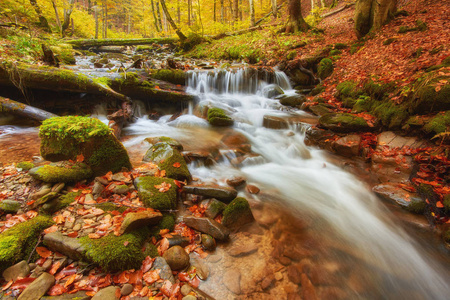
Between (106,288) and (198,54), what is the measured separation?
17338 millimetres

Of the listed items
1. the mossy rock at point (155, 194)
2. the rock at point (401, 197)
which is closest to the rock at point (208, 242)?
the mossy rock at point (155, 194)

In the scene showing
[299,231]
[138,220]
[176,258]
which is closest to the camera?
[176,258]

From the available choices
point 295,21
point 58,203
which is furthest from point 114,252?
point 295,21

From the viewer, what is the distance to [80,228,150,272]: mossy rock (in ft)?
7.00

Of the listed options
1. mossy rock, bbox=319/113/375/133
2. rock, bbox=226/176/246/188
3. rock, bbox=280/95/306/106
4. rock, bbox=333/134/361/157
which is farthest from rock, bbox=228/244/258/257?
rock, bbox=280/95/306/106

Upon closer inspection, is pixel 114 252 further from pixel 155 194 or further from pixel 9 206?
pixel 9 206

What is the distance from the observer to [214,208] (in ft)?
11.3

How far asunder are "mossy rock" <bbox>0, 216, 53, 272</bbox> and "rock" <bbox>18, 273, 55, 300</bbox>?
0.36 metres

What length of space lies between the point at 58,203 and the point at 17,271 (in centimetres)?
105

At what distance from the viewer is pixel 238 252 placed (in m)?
2.90

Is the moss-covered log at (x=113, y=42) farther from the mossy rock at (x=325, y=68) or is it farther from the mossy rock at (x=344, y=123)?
the mossy rock at (x=344, y=123)

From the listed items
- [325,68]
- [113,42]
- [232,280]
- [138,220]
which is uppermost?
[113,42]

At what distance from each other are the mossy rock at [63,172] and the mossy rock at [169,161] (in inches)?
50.2

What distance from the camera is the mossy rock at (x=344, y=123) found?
5719 mm
